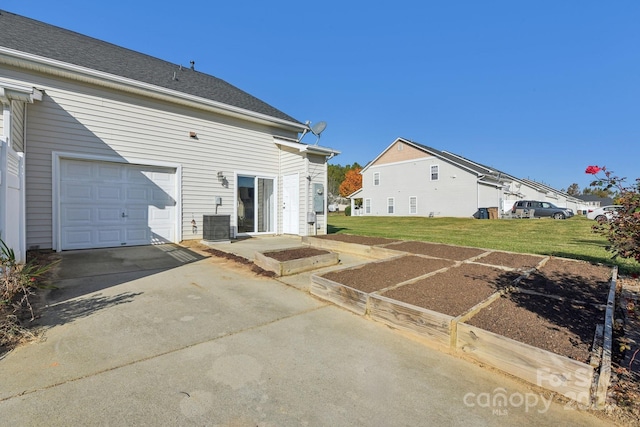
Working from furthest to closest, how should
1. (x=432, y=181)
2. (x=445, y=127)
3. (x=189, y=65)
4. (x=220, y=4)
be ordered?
(x=445, y=127), (x=432, y=181), (x=189, y=65), (x=220, y=4)

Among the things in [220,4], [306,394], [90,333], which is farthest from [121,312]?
[220,4]

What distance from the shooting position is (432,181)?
24.0 m

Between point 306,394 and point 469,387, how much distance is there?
1.18m

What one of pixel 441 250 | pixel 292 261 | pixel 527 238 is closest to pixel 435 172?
pixel 527 238

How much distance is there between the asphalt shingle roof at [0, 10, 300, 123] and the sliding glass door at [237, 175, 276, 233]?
8.28ft

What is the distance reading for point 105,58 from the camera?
796cm

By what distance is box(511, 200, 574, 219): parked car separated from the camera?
2155 cm

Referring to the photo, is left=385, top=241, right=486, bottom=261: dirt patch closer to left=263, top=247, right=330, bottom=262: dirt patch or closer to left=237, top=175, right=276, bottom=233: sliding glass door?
left=263, top=247, right=330, bottom=262: dirt patch

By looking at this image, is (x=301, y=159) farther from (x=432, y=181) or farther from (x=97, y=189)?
(x=432, y=181)

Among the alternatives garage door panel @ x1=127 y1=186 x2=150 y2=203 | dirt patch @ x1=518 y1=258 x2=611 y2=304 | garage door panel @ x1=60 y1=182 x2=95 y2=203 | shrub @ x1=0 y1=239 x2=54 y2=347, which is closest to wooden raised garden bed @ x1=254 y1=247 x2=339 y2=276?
shrub @ x1=0 y1=239 x2=54 y2=347

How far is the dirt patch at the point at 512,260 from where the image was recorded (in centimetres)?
495

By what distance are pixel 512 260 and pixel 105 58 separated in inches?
462

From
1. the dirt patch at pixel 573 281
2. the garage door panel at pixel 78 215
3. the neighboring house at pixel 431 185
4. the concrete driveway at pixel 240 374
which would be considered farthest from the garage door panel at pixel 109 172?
the neighboring house at pixel 431 185

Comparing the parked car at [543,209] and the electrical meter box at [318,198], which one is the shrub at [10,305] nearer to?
the electrical meter box at [318,198]
